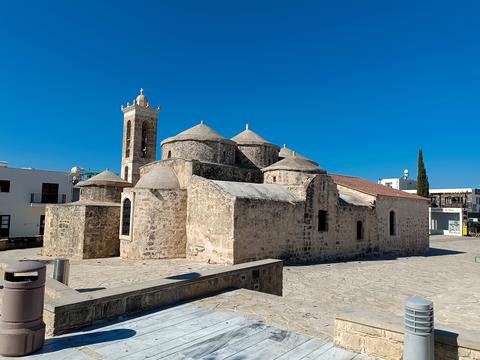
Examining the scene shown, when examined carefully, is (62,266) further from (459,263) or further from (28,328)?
(459,263)

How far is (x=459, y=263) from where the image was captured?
15.4 m

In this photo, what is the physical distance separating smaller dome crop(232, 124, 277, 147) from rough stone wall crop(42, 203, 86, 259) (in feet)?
29.4

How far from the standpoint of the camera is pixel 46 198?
926 inches

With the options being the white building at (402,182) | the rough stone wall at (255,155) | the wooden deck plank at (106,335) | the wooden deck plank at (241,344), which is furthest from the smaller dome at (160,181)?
the white building at (402,182)

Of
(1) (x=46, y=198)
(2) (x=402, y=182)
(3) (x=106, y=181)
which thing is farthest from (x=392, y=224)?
(2) (x=402, y=182)

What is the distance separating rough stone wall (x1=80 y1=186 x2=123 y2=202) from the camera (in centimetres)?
1650

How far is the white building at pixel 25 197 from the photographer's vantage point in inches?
862

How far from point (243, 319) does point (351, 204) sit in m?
13.4

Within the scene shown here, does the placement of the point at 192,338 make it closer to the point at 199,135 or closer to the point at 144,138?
the point at 199,135

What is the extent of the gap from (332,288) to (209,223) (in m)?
5.06

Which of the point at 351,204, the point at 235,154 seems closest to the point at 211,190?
the point at 235,154

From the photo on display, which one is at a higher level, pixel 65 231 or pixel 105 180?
pixel 105 180

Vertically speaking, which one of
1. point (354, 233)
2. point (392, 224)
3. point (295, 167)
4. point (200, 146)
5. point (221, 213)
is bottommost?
point (354, 233)

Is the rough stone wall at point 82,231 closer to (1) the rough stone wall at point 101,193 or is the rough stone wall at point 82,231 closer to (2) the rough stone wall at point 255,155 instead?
(1) the rough stone wall at point 101,193
